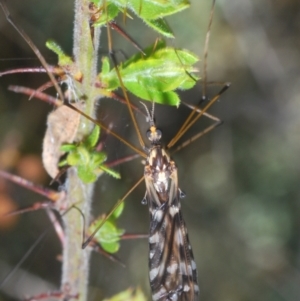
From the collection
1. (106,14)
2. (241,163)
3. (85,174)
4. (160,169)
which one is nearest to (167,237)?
(160,169)

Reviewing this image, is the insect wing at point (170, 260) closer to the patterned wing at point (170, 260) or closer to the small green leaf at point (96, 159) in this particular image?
the patterned wing at point (170, 260)

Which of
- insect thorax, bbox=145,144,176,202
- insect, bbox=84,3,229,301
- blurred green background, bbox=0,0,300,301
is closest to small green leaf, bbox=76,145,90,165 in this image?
insect, bbox=84,3,229,301

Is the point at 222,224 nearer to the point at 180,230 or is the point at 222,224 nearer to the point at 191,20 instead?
the point at 191,20

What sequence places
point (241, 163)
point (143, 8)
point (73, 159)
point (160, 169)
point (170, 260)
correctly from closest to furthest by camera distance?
point (143, 8), point (73, 159), point (170, 260), point (160, 169), point (241, 163)

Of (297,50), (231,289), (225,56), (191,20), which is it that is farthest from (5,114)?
(297,50)

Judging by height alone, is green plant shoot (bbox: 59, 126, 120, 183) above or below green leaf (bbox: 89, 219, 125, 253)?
above

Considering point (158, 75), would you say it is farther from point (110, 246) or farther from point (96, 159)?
point (110, 246)

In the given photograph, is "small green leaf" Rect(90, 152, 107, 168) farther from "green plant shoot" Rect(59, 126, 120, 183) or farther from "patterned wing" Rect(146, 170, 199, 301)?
"patterned wing" Rect(146, 170, 199, 301)

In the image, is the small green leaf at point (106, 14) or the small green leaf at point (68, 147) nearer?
the small green leaf at point (106, 14)

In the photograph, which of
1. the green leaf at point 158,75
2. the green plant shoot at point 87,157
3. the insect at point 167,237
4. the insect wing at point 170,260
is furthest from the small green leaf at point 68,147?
the insect wing at point 170,260
